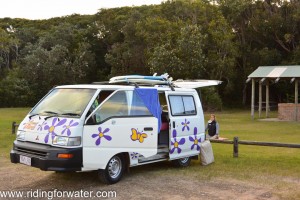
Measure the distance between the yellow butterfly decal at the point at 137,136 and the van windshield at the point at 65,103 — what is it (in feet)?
3.78

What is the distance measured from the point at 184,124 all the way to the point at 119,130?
2026 mm

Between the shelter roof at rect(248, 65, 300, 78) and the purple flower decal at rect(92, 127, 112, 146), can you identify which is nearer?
the purple flower decal at rect(92, 127, 112, 146)

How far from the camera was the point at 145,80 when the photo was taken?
933 cm

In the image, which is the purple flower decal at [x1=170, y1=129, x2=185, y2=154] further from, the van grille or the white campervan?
the van grille

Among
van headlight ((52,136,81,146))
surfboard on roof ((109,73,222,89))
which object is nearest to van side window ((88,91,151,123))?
van headlight ((52,136,81,146))

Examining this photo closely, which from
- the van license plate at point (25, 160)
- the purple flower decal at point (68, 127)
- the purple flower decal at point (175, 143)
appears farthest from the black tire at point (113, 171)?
the purple flower decal at point (175, 143)

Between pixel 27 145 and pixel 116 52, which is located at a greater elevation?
pixel 116 52

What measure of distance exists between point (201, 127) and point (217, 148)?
3.81m

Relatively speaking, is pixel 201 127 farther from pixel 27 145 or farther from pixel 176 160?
pixel 27 145

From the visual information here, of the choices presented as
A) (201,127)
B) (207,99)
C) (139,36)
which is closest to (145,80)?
(201,127)

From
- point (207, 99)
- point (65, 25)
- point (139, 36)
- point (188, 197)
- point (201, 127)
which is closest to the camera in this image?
point (188, 197)

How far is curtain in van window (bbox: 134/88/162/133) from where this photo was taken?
856 cm

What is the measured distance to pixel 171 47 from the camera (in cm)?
3794

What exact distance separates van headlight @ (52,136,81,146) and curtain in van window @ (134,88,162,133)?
6.03 ft
